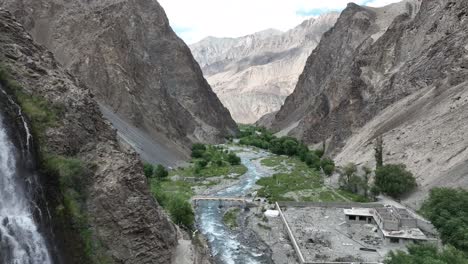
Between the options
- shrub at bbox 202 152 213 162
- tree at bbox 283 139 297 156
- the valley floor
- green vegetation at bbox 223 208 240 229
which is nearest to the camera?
the valley floor

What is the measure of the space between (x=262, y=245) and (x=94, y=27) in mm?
62331

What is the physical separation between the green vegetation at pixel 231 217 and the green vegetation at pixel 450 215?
19.4 metres

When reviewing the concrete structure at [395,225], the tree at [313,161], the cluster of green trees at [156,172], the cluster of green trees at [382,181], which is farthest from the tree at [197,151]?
the concrete structure at [395,225]

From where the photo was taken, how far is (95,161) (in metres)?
28.6

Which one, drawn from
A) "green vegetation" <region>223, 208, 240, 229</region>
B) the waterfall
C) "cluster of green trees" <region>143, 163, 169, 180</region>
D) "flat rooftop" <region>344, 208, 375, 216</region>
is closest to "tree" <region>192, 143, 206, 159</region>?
"cluster of green trees" <region>143, 163, 169, 180</region>

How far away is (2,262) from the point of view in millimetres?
22156

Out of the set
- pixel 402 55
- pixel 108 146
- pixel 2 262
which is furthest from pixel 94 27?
pixel 2 262

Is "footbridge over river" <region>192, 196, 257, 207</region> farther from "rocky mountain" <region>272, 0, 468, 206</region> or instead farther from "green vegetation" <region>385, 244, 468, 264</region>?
"green vegetation" <region>385, 244, 468, 264</region>

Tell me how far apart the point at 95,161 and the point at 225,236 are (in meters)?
21.1

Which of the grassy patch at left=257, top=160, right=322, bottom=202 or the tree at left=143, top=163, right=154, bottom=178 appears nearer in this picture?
the grassy patch at left=257, top=160, right=322, bottom=202

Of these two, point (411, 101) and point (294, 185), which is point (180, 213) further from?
point (411, 101)

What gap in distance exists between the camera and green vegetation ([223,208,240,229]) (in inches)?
1978

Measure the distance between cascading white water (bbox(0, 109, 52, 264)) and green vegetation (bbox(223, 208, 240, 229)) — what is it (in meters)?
27.6

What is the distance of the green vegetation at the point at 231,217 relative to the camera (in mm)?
50241
